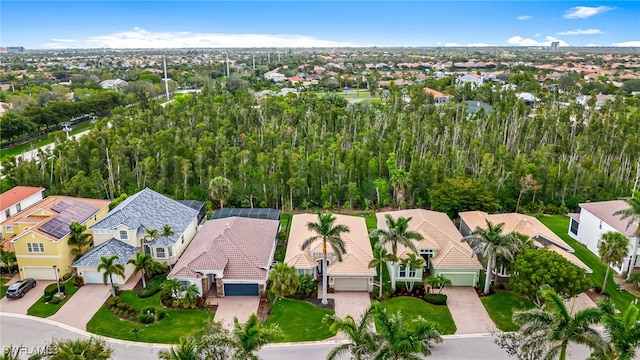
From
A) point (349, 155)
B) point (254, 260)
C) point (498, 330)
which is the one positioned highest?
point (349, 155)

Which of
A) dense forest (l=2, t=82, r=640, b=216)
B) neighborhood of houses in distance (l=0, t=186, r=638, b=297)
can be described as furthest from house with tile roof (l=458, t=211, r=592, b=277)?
dense forest (l=2, t=82, r=640, b=216)

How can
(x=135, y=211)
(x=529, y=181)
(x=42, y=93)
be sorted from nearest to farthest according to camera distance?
1. (x=135, y=211)
2. (x=529, y=181)
3. (x=42, y=93)

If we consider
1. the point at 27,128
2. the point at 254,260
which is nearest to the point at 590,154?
the point at 254,260

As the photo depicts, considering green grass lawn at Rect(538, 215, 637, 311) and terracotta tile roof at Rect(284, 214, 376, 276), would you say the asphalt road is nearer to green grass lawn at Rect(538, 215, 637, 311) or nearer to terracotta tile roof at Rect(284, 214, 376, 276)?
terracotta tile roof at Rect(284, 214, 376, 276)

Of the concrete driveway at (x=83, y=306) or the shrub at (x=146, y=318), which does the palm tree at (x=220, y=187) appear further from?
the shrub at (x=146, y=318)

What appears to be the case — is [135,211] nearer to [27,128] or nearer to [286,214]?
[286,214]

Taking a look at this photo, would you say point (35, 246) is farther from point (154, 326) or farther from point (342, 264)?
point (342, 264)

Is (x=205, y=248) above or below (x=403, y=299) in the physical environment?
above
